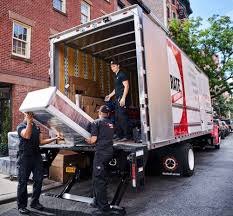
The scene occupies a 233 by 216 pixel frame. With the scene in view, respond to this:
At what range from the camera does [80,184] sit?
7.00 metres

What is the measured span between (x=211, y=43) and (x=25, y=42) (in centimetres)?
2066

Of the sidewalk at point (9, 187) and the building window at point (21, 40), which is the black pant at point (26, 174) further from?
the building window at point (21, 40)

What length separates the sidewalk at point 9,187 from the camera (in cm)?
575

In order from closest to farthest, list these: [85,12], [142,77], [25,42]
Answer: [142,77], [25,42], [85,12]

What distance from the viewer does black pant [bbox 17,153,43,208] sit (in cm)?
477

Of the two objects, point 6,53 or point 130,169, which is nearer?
point 130,169

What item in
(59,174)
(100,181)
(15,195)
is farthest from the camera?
(59,174)

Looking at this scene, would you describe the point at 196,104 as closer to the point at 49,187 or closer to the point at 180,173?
the point at 180,173

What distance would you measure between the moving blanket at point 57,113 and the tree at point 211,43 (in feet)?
78.8

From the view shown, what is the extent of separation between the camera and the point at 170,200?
551 cm

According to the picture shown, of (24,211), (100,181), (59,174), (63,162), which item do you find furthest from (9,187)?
(100,181)

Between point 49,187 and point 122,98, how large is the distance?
2.83 meters

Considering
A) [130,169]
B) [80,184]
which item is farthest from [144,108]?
[80,184]

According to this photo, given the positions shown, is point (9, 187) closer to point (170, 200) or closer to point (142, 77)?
point (170, 200)
